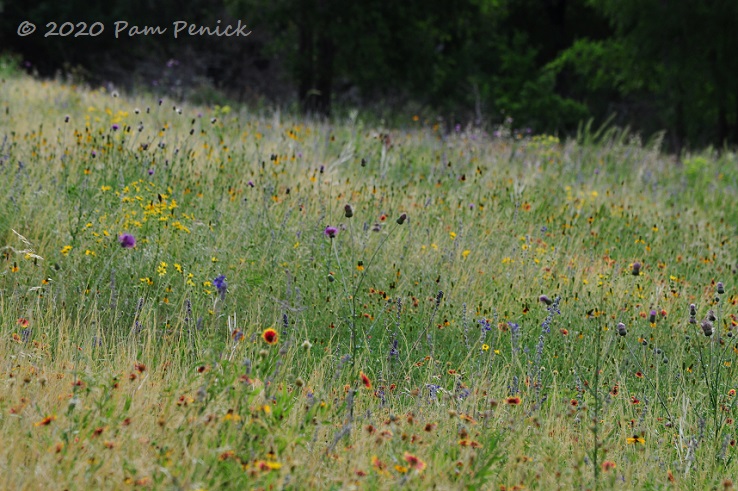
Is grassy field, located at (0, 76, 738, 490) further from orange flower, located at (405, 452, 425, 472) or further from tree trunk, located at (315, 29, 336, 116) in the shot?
tree trunk, located at (315, 29, 336, 116)

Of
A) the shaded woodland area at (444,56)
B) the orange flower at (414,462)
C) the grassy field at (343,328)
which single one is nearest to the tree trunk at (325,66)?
the shaded woodland area at (444,56)

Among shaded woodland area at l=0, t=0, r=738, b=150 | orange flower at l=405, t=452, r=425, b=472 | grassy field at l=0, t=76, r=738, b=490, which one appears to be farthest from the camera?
shaded woodland area at l=0, t=0, r=738, b=150

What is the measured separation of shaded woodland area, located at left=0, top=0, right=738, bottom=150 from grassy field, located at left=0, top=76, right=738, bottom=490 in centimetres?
389

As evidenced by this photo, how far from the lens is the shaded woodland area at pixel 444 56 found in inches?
544

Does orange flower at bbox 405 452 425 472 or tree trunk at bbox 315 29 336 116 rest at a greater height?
tree trunk at bbox 315 29 336 116

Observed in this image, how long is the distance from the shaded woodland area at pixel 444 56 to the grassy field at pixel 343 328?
153 inches

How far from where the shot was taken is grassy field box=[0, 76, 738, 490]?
7.87 ft

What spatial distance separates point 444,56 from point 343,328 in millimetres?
15172

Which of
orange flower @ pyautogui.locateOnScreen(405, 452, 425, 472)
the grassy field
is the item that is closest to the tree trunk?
the grassy field

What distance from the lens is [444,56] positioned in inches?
708

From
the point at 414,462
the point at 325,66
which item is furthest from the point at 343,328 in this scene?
the point at 325,66

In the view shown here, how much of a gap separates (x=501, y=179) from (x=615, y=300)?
98.1 inches

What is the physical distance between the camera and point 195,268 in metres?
3.88

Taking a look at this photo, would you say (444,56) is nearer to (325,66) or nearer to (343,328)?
(325,66)
